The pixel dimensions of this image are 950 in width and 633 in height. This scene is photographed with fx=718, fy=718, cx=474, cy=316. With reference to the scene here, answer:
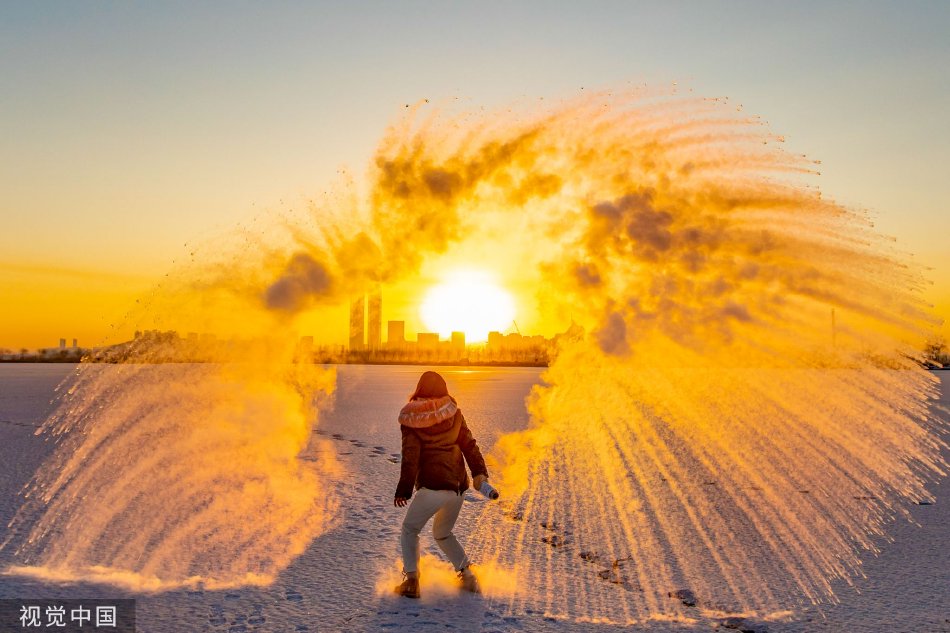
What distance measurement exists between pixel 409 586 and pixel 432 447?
1140 millimetres

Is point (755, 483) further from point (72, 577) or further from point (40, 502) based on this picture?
point (40, 502)

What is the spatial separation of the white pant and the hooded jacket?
78 millimetres

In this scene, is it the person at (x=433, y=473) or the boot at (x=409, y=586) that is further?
the person at (x=433, y=473)

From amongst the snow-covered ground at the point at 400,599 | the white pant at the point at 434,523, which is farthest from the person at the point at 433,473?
the snow-covered ground at the point at 400,599

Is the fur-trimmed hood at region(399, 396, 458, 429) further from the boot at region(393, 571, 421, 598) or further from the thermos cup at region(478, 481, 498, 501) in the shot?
the boot at region(393, 571, 421, 598)

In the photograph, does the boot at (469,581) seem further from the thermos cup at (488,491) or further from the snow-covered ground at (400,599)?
the thermos cup at (488,491)

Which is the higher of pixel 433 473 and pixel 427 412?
pixel 427 412

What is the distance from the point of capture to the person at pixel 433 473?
6.08 m

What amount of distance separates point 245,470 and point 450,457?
23.3 feet

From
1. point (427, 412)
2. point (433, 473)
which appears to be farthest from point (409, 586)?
point (427, 412)

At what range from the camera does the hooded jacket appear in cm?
612

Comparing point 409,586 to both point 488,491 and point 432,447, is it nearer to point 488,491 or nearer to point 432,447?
point 488,491

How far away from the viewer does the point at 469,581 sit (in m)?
6.09

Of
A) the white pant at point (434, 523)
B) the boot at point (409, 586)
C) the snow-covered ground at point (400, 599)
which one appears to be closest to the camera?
the snow-covered ground at point (400, 599)
